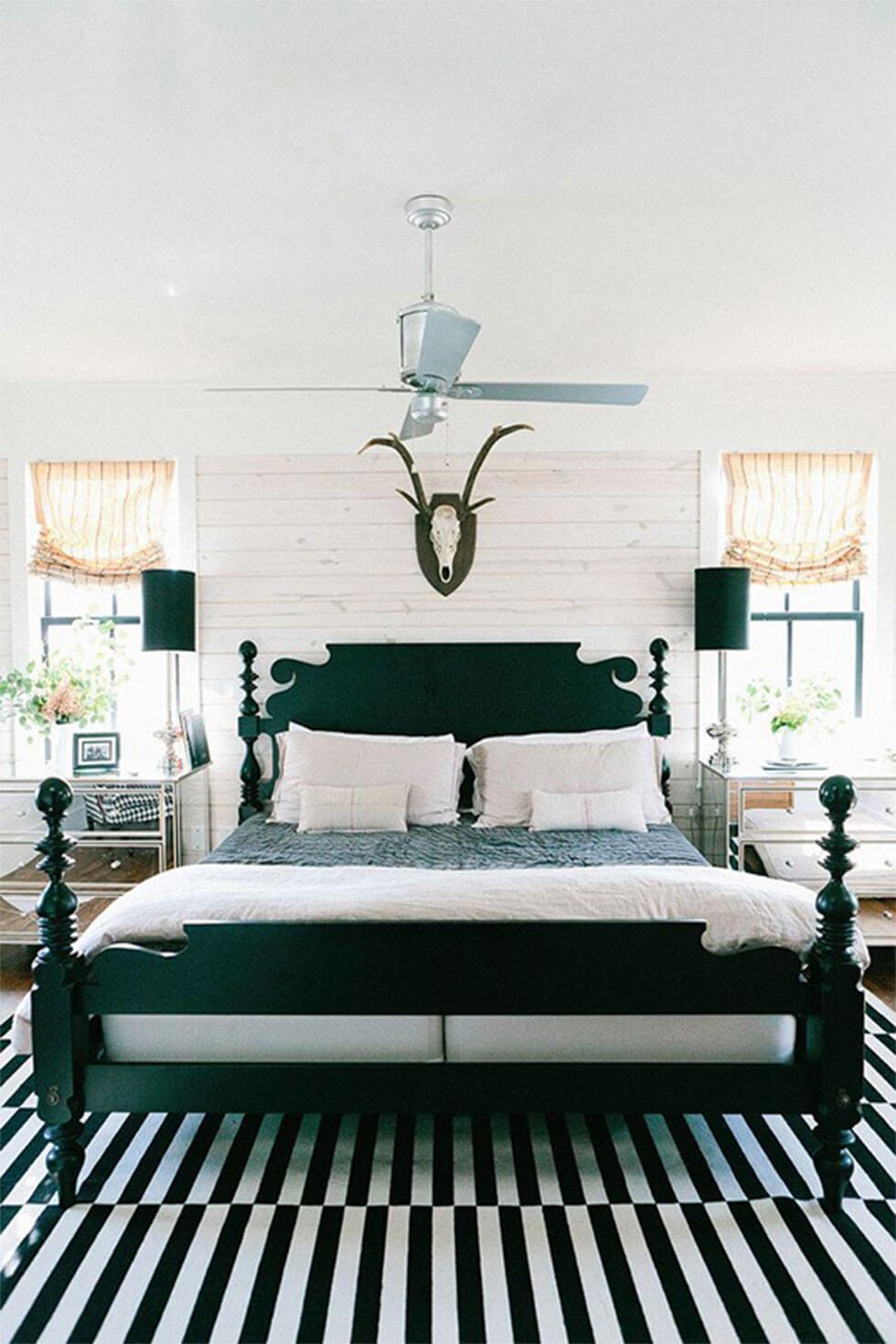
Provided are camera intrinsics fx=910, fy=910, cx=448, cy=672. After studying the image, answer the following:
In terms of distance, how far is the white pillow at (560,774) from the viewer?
406 centimetres

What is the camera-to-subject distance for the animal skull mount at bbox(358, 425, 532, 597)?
14.8 ft

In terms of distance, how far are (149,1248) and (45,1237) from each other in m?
0.28

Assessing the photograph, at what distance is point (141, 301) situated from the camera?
11.4 ft

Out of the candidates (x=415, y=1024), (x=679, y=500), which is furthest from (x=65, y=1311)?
(x=679, y=500)

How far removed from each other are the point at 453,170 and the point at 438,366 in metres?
0.52

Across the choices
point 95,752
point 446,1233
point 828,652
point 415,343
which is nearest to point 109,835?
point 95,752

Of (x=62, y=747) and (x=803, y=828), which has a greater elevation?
(x=62, y=747)

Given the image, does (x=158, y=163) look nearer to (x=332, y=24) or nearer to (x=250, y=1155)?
(x=332, y=24)

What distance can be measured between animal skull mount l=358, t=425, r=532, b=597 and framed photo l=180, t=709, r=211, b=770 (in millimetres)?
1366

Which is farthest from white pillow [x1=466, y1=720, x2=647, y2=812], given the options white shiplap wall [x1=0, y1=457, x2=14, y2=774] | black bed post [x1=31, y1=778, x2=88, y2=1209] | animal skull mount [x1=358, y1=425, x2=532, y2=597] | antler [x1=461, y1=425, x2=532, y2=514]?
white shiplap wall [x1=0, y1=457, x2=14, y2=774]

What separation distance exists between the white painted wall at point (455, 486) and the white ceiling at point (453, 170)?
594 mm

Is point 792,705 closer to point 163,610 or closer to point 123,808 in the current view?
point 163,610

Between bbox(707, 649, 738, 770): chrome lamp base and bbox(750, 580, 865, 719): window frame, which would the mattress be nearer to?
bbox(707, 649, 738, 770): chrome lamp base

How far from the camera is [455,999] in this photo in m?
2.35
